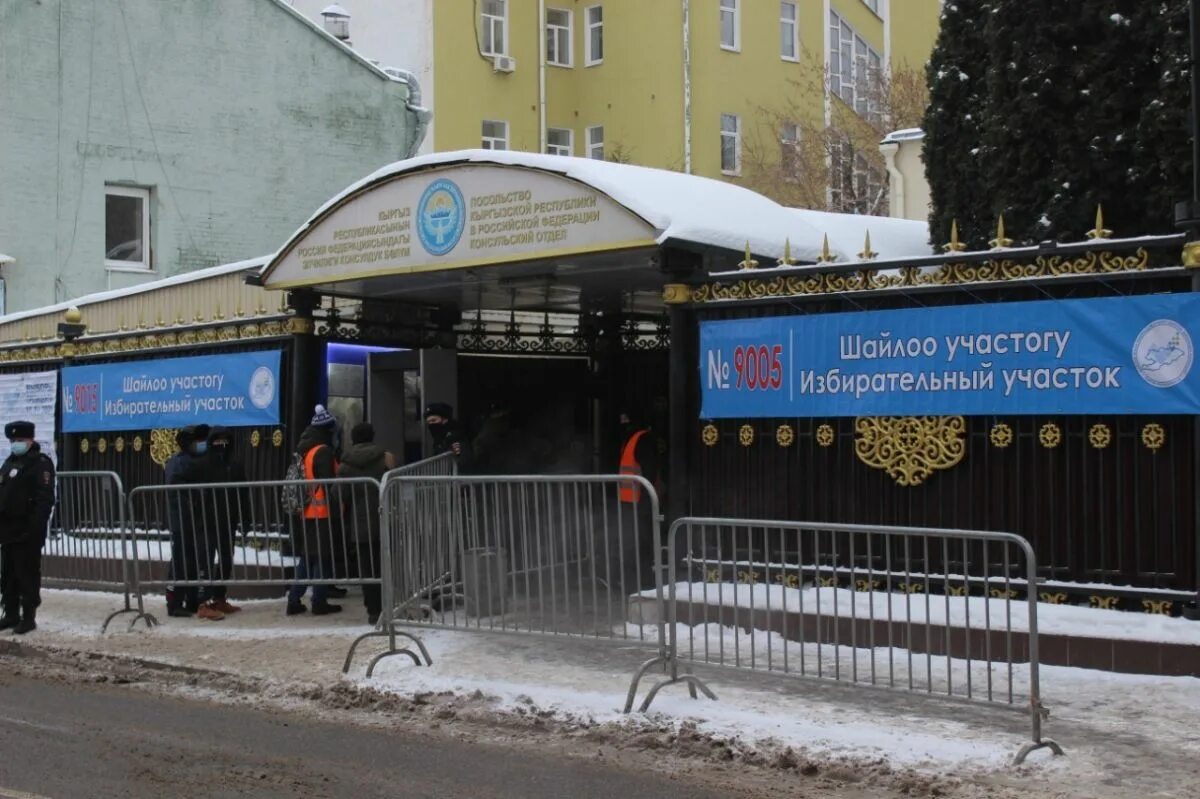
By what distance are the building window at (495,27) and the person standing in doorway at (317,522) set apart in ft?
77.2

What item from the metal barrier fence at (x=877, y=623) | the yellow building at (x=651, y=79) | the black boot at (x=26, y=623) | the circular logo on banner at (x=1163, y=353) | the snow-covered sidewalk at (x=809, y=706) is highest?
the yellow building at (x=651, y=79)

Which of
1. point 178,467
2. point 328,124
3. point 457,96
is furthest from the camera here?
point 457,96

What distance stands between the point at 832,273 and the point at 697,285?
1.23 meters

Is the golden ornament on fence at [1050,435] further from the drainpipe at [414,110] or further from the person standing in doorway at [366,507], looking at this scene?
the drainpipe at [414,110]

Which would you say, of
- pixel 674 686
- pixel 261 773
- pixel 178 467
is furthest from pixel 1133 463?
pixel 178 467

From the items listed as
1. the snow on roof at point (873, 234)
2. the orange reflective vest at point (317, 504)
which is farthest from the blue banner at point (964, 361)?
the orange reflective vest at point (317, 504)

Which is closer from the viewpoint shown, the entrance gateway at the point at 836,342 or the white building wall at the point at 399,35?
the entrance gateway at the point at 836,342

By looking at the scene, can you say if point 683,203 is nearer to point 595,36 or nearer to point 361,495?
point 361,495

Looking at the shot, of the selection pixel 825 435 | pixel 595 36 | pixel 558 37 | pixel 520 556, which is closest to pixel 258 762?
pixel 520 556

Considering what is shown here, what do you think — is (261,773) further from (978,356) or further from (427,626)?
(978,356)

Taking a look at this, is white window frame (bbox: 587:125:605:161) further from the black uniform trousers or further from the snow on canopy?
the black uniform trousers

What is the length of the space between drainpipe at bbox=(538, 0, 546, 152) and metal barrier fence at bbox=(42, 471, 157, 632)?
23308mm

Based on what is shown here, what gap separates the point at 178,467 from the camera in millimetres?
12383

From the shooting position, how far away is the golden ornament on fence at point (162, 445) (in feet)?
→ 51.0
